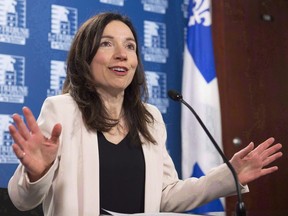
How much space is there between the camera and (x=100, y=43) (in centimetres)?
198

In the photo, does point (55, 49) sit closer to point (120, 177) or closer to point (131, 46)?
point (131, 46)

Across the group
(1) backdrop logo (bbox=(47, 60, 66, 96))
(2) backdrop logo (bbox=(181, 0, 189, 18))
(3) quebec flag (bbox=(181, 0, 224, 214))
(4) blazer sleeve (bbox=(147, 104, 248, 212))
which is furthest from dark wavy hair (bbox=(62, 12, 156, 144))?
(2) backdrop logo (bbox=(181, 0, 189, 18))

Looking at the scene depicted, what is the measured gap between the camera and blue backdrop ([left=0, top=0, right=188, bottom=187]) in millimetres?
2986

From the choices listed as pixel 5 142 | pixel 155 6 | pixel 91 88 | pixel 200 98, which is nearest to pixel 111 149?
pixel 91 88

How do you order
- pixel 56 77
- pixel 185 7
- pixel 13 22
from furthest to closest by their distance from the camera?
pixel 185 7 → pixel 56 77 → pixel 13 22

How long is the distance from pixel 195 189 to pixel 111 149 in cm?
37

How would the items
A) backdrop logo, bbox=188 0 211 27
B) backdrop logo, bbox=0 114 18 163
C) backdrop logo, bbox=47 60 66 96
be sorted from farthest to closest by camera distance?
backdrop logo, bbox=188 0 211 27, backdrop logo, bbox=47 60 66 96, backdrop logo, bbox=0 114 18 163

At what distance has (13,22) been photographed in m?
3.03

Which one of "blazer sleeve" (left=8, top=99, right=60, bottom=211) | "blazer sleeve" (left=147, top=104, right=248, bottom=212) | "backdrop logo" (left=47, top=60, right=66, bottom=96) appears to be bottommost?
"blazer sleeve" (left=147, top=104, right=248, bottom=212)

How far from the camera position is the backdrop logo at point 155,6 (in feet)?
12.0

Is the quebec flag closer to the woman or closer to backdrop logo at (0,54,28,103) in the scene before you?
backdrop logo at (0,54,28,103)

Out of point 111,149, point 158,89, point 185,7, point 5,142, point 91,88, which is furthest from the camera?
point 185,7

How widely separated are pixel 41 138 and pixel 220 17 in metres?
2.58

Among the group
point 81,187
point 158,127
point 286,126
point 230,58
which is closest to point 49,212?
point 81,187
